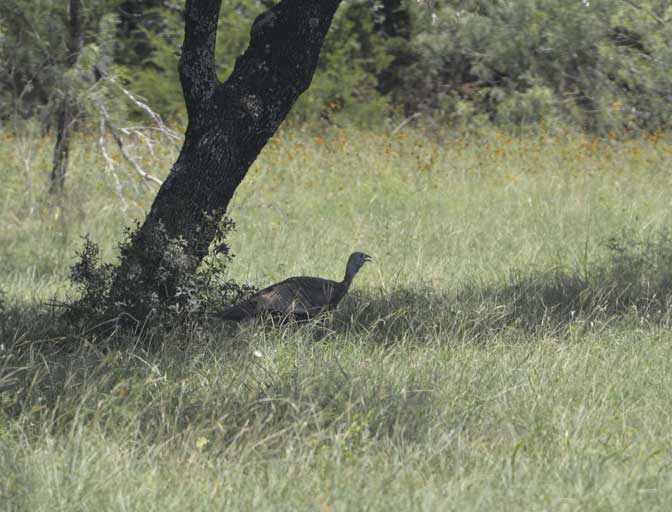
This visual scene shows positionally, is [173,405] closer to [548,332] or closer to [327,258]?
[548,332]

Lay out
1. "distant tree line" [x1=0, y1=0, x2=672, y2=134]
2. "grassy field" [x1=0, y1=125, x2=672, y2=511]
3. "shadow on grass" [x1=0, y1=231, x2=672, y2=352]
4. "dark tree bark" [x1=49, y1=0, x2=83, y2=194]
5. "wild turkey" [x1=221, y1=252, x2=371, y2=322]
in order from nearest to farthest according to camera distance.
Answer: "grassy field" [x1=0, y1=125, x2=672, y2=511]
"shadow on grass" [x1=0, y1=231, x2=672, y2=352]
"wild turkey" [x1=221, y1=252, x2=371, y2=322]
"distant tree line" [x1=0, y1=0, x2=672, y2=134]
"dark tree bark" [x1=49, y1=0, x2=83, y2=194]

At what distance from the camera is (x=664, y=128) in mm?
14359

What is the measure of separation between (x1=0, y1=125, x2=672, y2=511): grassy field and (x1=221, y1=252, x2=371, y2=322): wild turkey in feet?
0.45

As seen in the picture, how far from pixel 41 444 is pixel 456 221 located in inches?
271

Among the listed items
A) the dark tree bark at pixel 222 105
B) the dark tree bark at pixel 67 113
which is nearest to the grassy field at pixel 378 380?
the dark tree bark at pixel 67 113

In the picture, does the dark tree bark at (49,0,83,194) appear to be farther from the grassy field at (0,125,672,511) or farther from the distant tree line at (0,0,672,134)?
the grassy field at (0,125,672,511)

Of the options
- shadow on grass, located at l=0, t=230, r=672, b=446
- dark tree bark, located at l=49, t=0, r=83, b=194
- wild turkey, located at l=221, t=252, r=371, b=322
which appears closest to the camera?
shadow on grass, located at l=0, t=230, r=672, b=446

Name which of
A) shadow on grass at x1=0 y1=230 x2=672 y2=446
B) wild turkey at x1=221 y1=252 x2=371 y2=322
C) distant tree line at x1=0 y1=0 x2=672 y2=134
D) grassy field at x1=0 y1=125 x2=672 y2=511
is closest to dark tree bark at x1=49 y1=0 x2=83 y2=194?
distant tree line at x1=0 y1=0 x2=672 y2=134

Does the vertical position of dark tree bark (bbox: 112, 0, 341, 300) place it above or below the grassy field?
above

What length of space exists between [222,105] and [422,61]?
13222 mm

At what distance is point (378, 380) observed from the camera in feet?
16.5

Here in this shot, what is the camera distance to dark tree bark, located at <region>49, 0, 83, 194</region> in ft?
34.3

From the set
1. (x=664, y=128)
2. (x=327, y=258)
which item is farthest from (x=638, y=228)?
(x=664, y=128)

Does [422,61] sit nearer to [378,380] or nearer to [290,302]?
[290,302]
